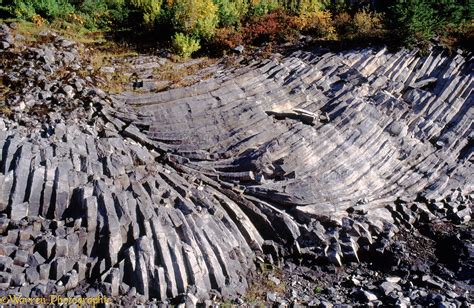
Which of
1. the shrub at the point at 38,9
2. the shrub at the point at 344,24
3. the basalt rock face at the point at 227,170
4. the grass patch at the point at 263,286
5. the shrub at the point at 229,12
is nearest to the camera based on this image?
the basalt rock face at the point at 227,170

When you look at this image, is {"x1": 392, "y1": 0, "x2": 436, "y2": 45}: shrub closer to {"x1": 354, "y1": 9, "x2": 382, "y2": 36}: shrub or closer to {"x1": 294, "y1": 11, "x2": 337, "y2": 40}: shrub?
{"x1": 354, "y1": 9, "x2": 382, "y2": 36}: shrub

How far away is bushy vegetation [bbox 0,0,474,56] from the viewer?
17.8 meters

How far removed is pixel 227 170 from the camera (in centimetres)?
1357

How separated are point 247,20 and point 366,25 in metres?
5.18

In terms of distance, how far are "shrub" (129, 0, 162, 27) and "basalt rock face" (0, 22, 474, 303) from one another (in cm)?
423

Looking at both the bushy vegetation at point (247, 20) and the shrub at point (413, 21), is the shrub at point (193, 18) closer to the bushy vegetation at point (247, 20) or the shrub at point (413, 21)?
the bushy vegetation at point (247, 20)

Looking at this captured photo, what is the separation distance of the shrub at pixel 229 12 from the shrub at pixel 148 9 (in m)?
2.65

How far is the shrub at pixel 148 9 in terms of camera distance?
1885 cm

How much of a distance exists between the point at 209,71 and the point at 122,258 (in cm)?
853

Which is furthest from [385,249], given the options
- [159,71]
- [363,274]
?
[159,71]

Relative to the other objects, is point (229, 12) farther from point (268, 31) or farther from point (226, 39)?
point (268, 31)

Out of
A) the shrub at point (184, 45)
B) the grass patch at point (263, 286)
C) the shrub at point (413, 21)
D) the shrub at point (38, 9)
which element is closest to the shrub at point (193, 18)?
the shrub at point (184, 45)

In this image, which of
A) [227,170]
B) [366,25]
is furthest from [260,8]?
[227,170]

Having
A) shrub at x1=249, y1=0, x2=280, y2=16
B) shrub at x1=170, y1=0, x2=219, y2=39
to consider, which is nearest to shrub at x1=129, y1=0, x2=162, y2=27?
shrub at x1=170, y1=0, x2=219, y2=39
